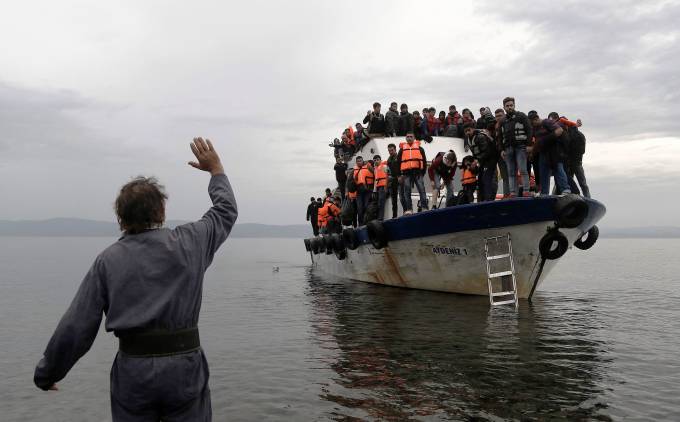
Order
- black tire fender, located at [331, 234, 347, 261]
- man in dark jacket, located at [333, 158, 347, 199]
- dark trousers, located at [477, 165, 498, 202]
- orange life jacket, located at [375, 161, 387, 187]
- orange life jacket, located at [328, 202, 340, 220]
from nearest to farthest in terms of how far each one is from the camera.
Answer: dark trousers, located at [477, 165, 498, 202] → orange life jacket, located at [375, 161, 387, 187] → black tire fender, located at [331, 234, 347, 261] → man in dark jacket, located at [333, 158, 347, 199] → orange life jacket, located at [328, 202, 340, 220]

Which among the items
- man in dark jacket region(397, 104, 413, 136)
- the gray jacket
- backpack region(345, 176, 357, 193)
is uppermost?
man in dark jacket region(397, 104, 413, 136)

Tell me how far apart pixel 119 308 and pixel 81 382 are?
5961 millimetres

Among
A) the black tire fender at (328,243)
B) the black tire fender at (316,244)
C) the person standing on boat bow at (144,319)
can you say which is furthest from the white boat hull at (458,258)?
the person standing on boat bow at (144,319)

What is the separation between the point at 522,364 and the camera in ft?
24.0

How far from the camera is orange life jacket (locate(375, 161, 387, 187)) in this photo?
610 inches

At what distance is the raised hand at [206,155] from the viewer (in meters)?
2.90

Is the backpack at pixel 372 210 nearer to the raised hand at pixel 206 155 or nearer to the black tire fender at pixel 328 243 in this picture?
the black tire fender at pixel 328 243

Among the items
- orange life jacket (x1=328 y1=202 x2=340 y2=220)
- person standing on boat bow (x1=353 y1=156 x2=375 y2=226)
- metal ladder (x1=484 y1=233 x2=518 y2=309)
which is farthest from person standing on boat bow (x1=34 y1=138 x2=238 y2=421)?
orange life jacket (x1=328 y1=202 x2=340 y2=220)

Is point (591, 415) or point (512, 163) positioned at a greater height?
point (512, 163)

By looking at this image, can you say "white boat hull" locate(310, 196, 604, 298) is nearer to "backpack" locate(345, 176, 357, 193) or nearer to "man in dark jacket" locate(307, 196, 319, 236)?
"backpack" locate(345, 176, 357, 193)

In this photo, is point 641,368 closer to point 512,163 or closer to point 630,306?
point 512,163

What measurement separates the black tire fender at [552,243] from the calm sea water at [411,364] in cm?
146

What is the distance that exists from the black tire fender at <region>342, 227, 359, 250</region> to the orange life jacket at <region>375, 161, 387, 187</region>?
205cm

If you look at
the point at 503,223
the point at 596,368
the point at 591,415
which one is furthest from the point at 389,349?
the point at 503,223
